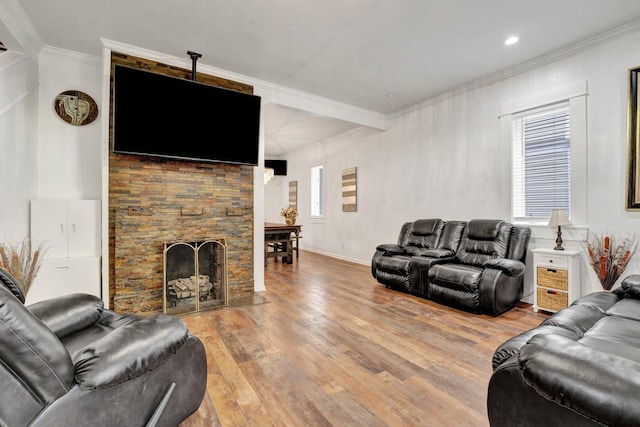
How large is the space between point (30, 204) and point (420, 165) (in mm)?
5236

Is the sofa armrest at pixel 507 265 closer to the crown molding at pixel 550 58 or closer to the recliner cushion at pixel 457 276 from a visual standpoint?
the recliner cushion at pixel 457 276

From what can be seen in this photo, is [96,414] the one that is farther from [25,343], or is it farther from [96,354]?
[25,343]

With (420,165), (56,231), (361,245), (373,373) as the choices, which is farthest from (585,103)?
(56,231)

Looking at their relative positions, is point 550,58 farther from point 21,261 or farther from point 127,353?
point 21,261

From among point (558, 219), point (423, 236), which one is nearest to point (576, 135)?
point (558, 219)

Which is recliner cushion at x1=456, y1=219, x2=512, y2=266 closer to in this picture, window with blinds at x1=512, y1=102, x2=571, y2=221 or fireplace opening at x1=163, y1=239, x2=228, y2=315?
window with blinds at x1=512, y1=102, x2=571, y2=221

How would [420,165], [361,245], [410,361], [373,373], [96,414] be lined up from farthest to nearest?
[361,245], [420,165], [410,361], [373,373], [96,414]

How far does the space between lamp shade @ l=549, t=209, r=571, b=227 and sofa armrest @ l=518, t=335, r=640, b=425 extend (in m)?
2.74

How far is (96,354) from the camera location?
1.15 m

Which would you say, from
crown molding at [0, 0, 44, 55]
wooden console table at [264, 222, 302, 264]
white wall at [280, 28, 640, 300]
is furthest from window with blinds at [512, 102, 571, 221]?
crown molding at [0, 0, 44, 55]

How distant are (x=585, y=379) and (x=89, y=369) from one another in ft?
5.59

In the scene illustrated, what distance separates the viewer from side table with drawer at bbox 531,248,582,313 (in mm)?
3125

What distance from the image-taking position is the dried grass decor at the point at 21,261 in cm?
247

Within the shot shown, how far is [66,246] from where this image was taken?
10.5ft
